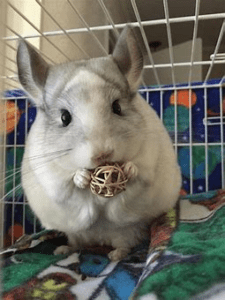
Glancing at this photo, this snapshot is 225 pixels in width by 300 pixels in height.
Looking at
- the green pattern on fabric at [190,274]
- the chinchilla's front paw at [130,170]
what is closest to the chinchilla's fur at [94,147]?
the chinchilla's front paw at [130,170]

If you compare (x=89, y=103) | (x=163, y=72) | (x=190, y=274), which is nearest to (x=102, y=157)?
(x=89, y=103)

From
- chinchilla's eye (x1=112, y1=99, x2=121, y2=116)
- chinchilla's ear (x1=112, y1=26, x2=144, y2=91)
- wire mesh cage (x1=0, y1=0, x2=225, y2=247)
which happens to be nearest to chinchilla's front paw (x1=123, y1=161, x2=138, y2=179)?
chinchilla's eye (x1=112, y1=99, x2=121, y2=116)

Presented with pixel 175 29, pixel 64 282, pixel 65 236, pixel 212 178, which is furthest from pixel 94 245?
pixel 175 29

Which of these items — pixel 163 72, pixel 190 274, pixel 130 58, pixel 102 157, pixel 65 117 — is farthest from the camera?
pixel 163 72

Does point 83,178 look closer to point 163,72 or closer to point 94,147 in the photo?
point 94,147

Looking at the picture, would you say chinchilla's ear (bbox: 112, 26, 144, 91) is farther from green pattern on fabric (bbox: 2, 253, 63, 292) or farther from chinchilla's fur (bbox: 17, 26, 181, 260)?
green pattern on fabric (bbox: 2, 253, 63, 292)

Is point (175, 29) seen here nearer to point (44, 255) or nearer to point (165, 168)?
point (165, 168)
